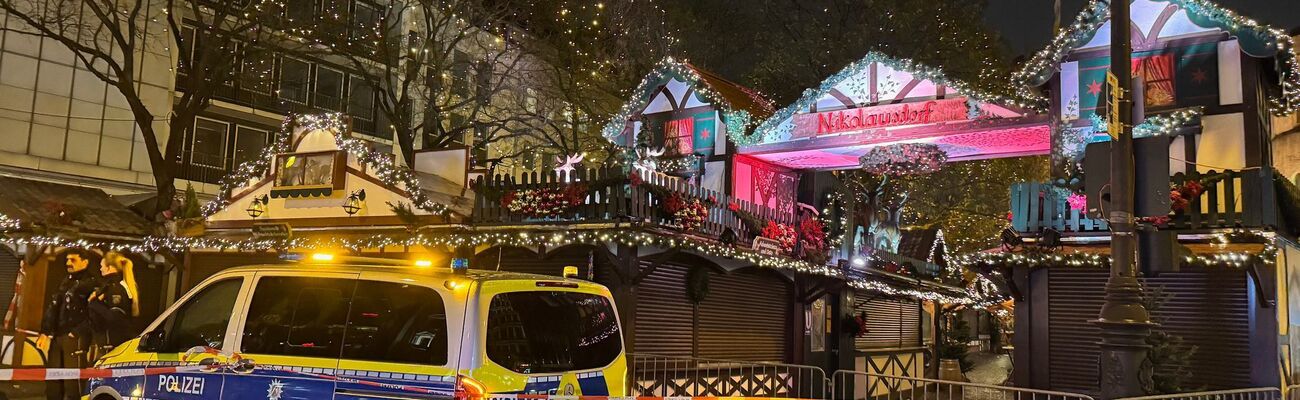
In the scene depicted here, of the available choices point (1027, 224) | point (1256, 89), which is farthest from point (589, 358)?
point (1256, 89)

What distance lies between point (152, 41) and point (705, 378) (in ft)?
66.7

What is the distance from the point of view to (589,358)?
721cm

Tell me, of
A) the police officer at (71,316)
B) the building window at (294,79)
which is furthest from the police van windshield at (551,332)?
the building window at (294,79)

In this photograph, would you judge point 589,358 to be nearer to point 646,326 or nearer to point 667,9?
point 646,326

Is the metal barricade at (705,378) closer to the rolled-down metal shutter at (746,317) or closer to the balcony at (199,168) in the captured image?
the rolled-down metal shutter at (746,317)

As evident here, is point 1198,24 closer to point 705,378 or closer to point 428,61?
point 705,378

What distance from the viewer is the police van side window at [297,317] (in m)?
6.86

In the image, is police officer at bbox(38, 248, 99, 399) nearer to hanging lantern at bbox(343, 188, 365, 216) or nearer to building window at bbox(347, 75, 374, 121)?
hanging lantern at bbox(343, 188, 365, 216)

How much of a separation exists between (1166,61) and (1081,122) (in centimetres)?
151

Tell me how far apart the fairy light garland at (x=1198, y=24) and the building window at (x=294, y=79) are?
→ 24.6 m

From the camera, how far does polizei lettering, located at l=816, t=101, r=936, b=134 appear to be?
17.0m

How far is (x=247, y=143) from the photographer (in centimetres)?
3111

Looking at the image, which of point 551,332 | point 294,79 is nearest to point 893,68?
point 551,332

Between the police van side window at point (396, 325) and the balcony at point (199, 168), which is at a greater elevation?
the balcony at point (199, 168)
